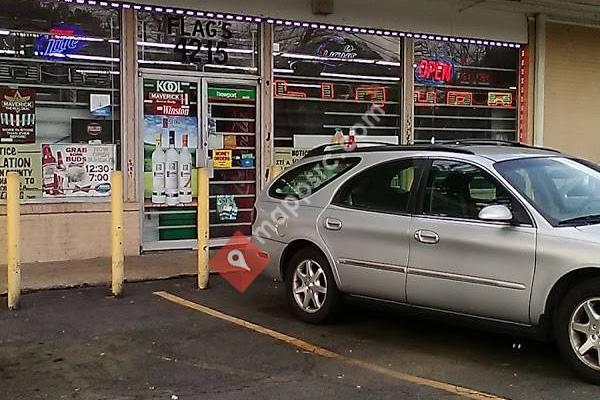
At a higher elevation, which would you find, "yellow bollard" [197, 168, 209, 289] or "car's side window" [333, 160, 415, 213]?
"car's side window" [333, 160, 415, 213]

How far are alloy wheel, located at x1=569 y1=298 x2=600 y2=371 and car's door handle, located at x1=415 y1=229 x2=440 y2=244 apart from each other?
124 centimetres

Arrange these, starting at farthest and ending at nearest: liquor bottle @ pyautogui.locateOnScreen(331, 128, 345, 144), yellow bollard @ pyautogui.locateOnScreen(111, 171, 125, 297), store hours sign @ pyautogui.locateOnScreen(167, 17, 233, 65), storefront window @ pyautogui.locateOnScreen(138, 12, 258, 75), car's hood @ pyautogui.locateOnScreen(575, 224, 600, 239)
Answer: liquor bottle @ pyautogui.locateOnScreen(331, 128, 345, 144), store hours sign @ pyautogui.locateOnScreen(167, 17, 233, 65), storefront window @ pyautogui.locateOnScreen(138, 12, 258, 75), yellow bollard @ pyautogui.locateOnScreen(111, 171, 125, 297), car's hood @ pyautogui.locateOnScreen(575, 224, 600, 239)

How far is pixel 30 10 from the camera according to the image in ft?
32.3

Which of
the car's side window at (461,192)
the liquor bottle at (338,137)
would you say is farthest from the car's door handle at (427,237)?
the liquor bottle at (338,137)

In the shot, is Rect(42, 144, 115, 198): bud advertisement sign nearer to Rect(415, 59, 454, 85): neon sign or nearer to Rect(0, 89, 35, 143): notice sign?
Rect(0, 89, 35, 143): notice sign

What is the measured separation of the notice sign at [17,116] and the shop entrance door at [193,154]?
1.56 metres

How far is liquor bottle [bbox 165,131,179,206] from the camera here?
11.1 m

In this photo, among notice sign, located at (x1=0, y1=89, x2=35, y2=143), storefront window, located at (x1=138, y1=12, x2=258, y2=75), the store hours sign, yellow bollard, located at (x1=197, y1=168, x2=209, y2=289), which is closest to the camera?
yellow bollard, located at (x1=197, y1=168, x2=209, y2=289)

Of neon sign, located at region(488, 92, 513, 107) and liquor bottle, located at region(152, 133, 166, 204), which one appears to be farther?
neon sign, located at region(488, 92, 513, 107)

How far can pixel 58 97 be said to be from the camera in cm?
1016

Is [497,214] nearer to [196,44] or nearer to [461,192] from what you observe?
[461,192]

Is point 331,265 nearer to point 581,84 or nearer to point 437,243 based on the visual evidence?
point 437,243

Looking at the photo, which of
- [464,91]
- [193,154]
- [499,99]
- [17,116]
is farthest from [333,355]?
[499,99]

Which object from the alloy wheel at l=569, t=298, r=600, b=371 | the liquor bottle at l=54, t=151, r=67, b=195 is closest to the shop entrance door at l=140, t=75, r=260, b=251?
the liquor bottle at l=54, t=151, r=67, b=195
